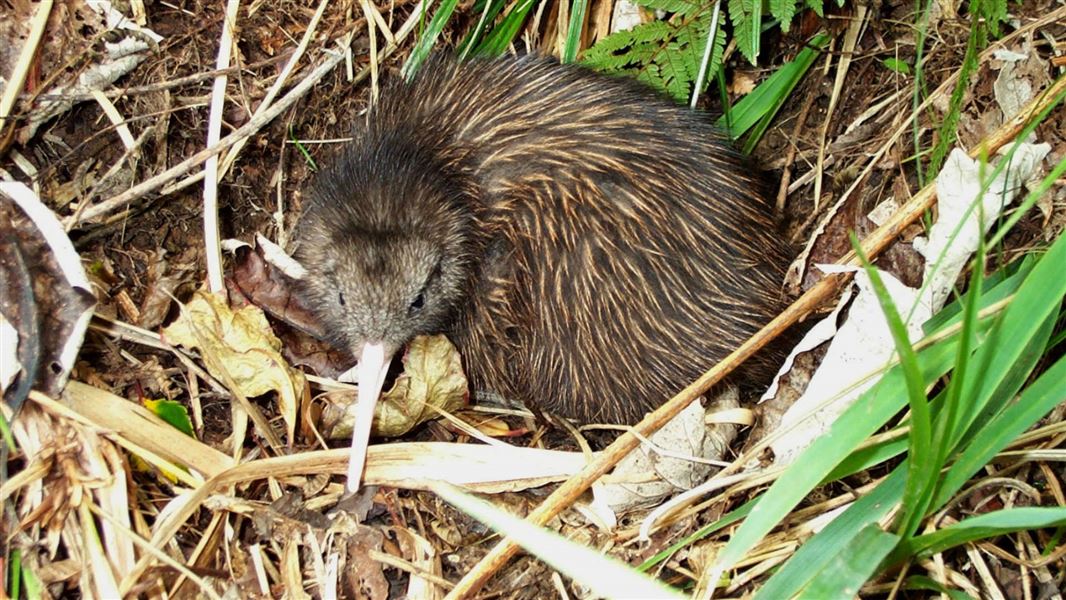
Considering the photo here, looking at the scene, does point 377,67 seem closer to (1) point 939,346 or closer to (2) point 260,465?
(2) point 260,465

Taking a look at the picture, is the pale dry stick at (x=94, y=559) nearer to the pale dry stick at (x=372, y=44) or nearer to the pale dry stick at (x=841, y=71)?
the pale dry stick at (x=372, y=44)

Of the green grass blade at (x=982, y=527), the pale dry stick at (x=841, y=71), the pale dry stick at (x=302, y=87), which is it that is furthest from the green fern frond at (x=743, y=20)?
the green grass blade at (x=982, y=527)

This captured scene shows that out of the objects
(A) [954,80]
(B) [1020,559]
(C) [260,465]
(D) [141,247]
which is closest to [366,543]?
(C) [260,465]

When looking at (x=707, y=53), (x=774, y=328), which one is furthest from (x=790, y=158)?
(x=774, y=328)

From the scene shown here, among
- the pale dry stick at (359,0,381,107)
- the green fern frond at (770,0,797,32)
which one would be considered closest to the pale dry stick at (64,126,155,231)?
the pale dry stick at (359,0,381,107)

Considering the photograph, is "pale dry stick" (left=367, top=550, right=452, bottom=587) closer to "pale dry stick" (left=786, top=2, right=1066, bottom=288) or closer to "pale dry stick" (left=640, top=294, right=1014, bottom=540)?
"pale dry stick" (left=640, top=294, right=1014, bottom=540)

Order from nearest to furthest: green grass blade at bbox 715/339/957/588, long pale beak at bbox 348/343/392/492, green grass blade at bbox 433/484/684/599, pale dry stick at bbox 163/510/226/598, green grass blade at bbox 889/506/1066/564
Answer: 1. green grass blade at bbox 433/484/684/599
2. green grass blade at bbox 889/506/1066/564
3. green grass blade at bbox 715/339/957/588
4. pale dry stick at bbox 163/510/226/598
5. long pale beak at bbox 348/343/392/492
